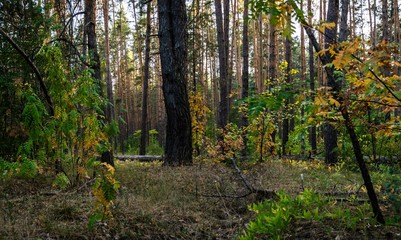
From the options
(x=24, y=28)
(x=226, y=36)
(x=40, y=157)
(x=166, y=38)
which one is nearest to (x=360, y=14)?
(x=226, y=36)

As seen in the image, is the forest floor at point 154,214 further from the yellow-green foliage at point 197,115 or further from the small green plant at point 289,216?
the yellow-green foliage at point 197,115

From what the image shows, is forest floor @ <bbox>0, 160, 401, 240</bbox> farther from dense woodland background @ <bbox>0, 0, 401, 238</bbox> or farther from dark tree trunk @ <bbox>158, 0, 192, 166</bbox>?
dark tree trunk @ <bbox>158, 0, 192, 166</bbox>

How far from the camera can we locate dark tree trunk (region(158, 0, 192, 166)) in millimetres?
7902

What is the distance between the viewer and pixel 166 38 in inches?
312

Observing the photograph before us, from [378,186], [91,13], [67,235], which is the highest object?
[91,13]

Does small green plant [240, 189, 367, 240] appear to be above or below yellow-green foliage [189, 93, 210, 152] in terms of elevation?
below

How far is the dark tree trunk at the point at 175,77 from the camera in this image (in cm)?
790

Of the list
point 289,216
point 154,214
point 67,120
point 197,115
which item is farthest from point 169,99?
point 289,216

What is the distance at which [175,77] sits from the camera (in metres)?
7.88

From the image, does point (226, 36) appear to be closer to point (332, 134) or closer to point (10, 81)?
point (332, 134)

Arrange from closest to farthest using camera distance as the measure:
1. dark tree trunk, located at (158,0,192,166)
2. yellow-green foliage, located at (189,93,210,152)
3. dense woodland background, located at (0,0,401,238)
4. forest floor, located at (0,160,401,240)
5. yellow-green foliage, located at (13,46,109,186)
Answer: dense woodland background, located at (0,0,401,238), forest floor, located at (0,160,401,240), yellow-green foliage, located at (13,46,109,186), dark tree trunk, located at (158,0,192,166), yellow-green foliage, located at (189,93,210,152)

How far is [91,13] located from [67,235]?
19.4ft

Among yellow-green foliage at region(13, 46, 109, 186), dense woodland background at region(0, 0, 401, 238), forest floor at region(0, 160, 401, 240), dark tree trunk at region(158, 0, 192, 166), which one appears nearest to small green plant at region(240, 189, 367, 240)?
forest floor at region(0, 160, 401, 240)

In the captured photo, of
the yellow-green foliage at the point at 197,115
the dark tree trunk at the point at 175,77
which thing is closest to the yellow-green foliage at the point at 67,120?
the dark tree trunk at the point at 175,77
